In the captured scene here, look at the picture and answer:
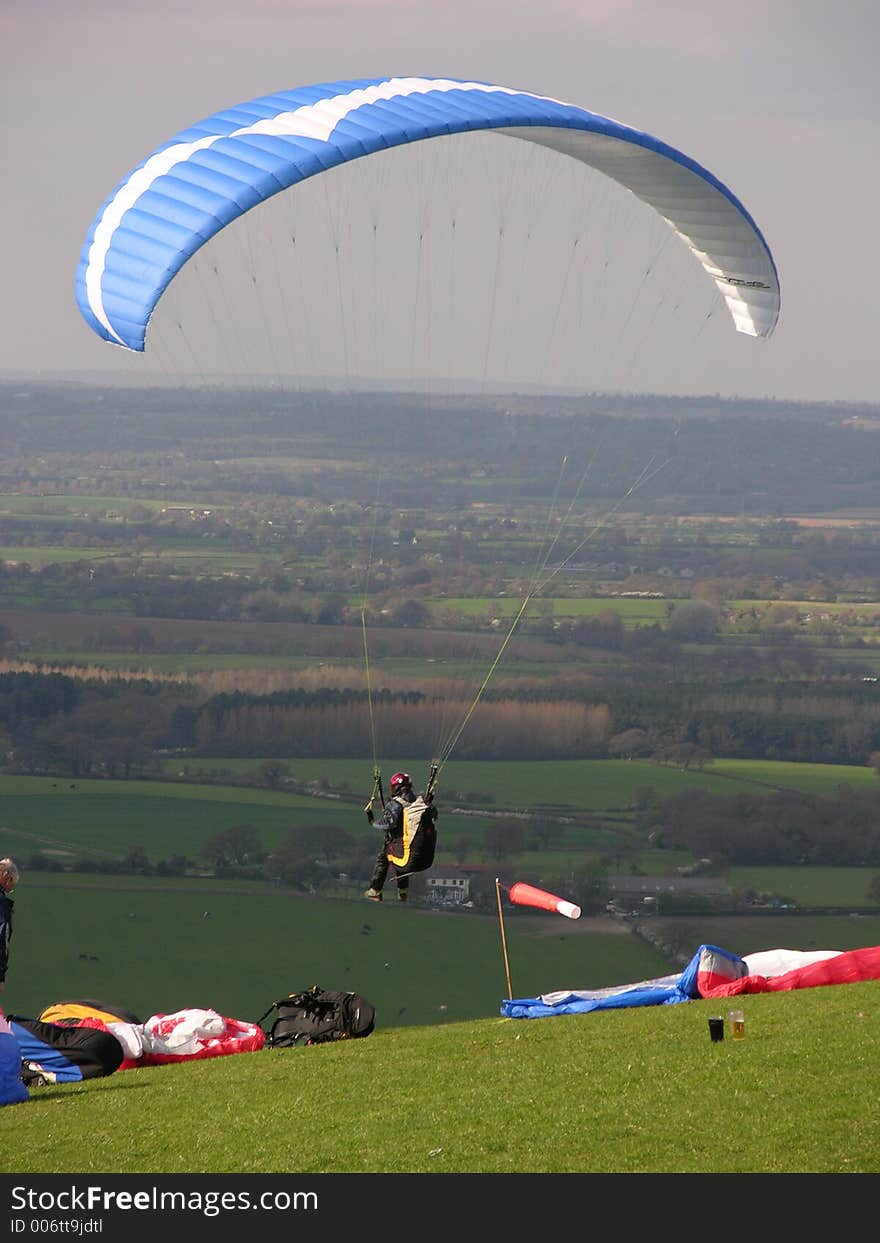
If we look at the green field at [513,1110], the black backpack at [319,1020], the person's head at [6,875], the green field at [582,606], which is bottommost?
the green field at [513,1110]

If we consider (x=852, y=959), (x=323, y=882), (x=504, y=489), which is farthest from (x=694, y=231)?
(x=504, y=489)

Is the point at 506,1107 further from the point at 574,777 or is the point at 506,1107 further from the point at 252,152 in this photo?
the point at 574,777

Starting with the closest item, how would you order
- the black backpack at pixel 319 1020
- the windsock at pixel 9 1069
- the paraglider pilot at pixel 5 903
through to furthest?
the paraglider pilot at pixel 5 903, the windsock at pixel 9 1069, the black backpack at pixel 319 1020

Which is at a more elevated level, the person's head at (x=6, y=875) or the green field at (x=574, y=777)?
the green field at (x=574, y=777)

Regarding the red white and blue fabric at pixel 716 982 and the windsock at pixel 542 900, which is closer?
the windsock at pixel 542 900

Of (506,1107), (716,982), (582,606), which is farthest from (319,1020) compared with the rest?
(582,606)

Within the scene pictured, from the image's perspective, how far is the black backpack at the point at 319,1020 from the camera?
1501 cm

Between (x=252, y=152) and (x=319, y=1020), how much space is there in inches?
335

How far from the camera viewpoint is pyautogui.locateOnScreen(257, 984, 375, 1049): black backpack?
49.2 ft

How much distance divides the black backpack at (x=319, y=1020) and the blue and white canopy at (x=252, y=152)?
6.52 m

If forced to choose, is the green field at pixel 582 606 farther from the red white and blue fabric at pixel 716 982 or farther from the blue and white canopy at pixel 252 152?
the red white and blue fabric at pixel 716 982

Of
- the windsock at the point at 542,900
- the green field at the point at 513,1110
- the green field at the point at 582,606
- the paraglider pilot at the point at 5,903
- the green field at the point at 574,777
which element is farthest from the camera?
the green field at the point at 582,606

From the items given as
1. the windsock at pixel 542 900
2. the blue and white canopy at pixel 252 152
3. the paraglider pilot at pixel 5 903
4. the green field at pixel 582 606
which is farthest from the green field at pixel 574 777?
the paraglider pilot at pixel 5 903

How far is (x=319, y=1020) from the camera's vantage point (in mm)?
15219
